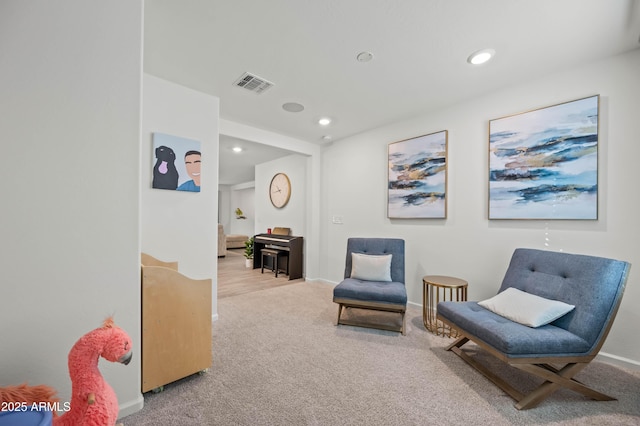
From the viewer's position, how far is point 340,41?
6.30ft

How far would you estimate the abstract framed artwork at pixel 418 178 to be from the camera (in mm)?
3086

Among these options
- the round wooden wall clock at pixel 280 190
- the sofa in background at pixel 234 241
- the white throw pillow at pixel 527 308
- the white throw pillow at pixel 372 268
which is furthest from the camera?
the sofa in background at pixel 234 241

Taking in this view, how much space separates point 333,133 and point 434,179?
5.62 ft

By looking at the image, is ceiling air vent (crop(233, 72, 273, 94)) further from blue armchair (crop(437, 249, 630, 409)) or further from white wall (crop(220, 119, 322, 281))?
blue armchair (crop(437, 249, 630, 409))

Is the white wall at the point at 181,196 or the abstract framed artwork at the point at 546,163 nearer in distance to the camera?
the abstract framed artwork at the point at 546,163

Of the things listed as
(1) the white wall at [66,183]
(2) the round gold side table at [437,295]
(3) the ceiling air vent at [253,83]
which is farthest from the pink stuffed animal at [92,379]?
(2) the round gold side table at [437,295]

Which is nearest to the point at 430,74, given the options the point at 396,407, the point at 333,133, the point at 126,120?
the point at 333,133

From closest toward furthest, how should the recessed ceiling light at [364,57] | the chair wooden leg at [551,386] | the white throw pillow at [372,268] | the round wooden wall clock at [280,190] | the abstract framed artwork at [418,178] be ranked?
the chair wooden leg at [551,386], the recessed ceiling light at [364,57], the white throw pillow at [372,268], the abstract framed artwork at [418,178], the round wooden wall clock at [280,190]

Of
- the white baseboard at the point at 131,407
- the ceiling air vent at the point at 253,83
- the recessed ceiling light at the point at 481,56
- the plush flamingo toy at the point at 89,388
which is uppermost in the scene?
the recessed ceiling light at the point at 481,56

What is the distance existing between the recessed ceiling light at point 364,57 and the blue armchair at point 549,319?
2.16 metres

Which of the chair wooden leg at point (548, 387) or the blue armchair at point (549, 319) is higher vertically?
the blue armchair at point (549, 319)

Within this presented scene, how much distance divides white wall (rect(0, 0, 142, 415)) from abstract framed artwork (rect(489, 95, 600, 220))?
10.2ft

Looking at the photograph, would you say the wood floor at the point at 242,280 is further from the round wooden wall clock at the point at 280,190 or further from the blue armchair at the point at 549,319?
the blue armchair at the point at 549,319

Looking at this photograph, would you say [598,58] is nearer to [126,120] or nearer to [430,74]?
[430,74]
